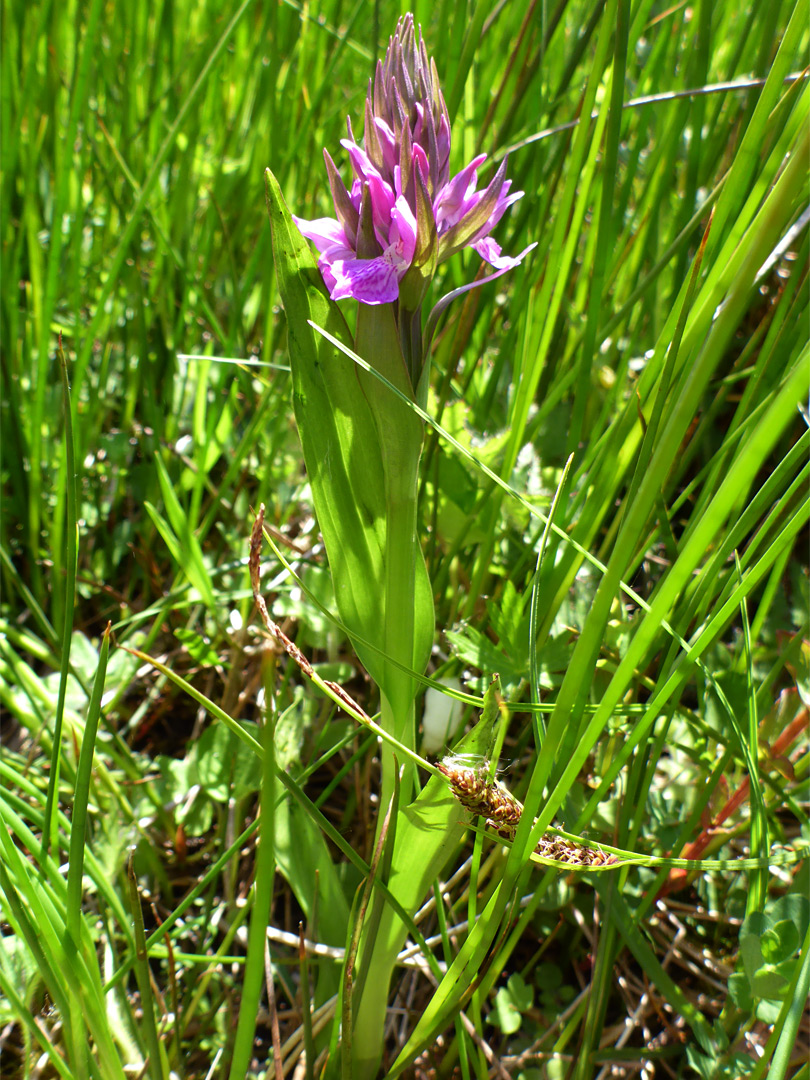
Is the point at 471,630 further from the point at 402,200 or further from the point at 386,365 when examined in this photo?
the point at 402,200

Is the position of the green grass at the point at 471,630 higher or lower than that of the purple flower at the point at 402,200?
lower

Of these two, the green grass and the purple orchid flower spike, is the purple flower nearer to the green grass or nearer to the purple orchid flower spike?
the purple orchid flower spike

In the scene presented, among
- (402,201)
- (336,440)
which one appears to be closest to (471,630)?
(336,440)

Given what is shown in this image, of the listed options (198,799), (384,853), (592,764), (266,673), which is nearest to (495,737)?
(384,853)

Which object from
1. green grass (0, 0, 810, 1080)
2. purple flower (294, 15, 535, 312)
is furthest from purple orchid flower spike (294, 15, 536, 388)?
green grass (0, 0, 810, 1080)

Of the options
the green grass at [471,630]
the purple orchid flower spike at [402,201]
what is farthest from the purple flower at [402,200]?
the green grass at [471,630]

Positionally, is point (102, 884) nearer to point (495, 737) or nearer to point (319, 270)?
point (495, 737)

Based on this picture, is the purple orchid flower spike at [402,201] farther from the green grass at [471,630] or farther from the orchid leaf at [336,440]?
the green grass at [471,630]
